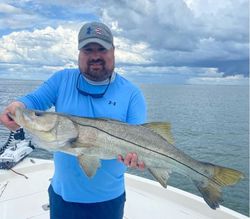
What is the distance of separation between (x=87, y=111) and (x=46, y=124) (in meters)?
0.44

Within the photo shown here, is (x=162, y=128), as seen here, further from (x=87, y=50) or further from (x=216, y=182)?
(x=87, y=50)

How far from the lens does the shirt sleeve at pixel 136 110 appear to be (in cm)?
368

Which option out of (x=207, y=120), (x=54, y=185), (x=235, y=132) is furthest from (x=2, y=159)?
(x=207, y=120)

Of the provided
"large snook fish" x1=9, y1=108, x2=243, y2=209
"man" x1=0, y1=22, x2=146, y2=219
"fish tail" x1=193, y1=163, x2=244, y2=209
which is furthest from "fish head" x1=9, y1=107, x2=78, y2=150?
"fish tail" x1=193, y1=163, x2=244, y2=209

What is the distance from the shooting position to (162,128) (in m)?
3.56

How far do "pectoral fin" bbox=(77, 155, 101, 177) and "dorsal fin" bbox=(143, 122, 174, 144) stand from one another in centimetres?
60

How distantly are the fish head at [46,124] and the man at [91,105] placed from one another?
19 cm

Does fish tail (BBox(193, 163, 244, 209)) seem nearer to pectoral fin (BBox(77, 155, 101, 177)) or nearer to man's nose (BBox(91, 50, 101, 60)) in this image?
pectoral fin (BBox(77, 155, 101, 177))

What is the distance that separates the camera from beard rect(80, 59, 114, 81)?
3.65m

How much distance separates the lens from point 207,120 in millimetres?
43500

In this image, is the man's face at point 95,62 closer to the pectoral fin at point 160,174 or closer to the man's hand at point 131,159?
the man's hand at point 131,159

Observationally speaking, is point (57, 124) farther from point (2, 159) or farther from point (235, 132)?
point (235, 132)

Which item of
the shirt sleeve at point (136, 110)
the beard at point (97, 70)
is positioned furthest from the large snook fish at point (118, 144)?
the beard at point (97, 70)

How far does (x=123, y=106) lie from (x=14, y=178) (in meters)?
4.40
